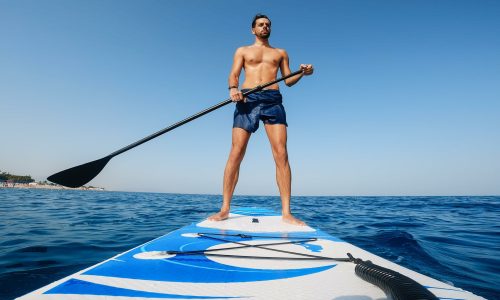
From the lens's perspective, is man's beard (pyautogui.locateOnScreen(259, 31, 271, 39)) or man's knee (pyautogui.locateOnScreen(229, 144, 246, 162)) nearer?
man's knee (pyautogui.locateOnScreen(229, 144, 246, 162))

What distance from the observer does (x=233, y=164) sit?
3930 mm

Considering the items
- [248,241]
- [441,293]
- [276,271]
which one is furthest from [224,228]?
[441,293]

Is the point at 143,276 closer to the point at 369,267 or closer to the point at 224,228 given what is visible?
the point at 369,267

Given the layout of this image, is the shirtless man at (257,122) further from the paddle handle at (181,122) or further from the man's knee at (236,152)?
the paddle handle at (181,122)

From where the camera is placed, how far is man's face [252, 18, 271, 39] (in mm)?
4229

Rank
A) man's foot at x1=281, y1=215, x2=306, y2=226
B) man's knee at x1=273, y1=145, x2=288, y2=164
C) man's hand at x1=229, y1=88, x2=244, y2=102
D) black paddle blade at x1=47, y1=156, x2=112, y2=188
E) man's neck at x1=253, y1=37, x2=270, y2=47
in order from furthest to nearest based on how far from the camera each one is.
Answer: man's neck at x1=253, y1=37, x2=270, y2=47
man's knee at x1=273, y1=145, x2=288, y2=164
man's hand at x1=229, y1=88, x2=244, y2=102
man's foot at x1=281, y1=215, x2=306, y2=226
black paddle blade at x1=47, y1=156, x2=112, y2=188

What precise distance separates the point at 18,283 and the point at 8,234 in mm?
3400

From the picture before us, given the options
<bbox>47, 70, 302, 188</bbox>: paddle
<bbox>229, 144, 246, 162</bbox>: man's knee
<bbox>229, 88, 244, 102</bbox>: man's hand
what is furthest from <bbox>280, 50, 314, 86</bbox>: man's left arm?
<bbox>229, 144, 246, 162</bbox>: man's knee

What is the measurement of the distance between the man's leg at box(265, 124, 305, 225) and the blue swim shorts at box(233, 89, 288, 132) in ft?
0.46

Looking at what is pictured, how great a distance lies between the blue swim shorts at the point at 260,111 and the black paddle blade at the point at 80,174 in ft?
6.73

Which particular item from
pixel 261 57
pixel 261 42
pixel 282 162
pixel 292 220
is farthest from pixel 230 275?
pixel 261 42

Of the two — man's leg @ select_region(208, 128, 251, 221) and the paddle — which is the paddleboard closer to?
man's leg @ select_region(208, 128, 251, 221)

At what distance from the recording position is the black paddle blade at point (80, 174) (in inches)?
130

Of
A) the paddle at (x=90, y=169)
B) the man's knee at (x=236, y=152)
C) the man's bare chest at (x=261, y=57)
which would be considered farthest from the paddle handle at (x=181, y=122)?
the man's knee at (x=236, y=152)
